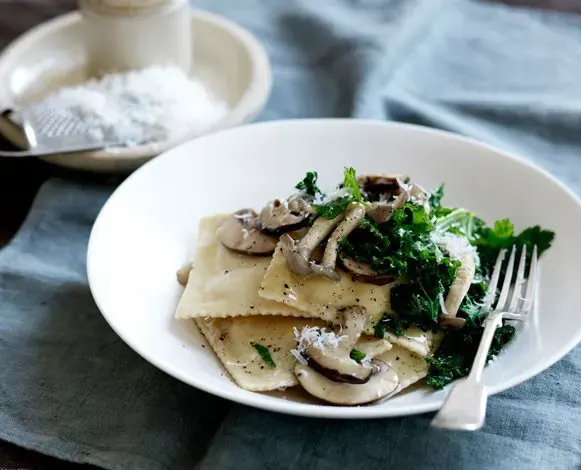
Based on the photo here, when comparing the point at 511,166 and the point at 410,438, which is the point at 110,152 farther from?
the point at 410,438

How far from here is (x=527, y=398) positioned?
2686 mm

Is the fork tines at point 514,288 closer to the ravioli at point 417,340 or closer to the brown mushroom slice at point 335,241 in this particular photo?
the ravioli at point 417,340

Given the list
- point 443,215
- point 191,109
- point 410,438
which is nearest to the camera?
point 410,438

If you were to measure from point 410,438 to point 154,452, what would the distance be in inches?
32.2

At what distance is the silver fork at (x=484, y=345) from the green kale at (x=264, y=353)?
0.64m

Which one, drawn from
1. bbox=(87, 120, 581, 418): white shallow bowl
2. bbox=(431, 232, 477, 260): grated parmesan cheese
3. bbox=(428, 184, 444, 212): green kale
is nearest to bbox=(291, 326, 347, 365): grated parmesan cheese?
bbox=(87, 120, 581, 418): white shallow bowl

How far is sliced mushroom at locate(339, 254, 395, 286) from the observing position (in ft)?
8.67

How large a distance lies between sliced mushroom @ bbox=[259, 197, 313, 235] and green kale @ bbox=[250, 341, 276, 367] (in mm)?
432

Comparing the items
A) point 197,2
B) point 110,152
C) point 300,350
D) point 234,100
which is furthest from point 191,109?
point 300,350

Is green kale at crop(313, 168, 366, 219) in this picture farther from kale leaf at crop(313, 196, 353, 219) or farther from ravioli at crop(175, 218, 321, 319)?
ravioli at crop(175, 218, 321, 319)

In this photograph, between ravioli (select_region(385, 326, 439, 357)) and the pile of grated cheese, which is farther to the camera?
the pile of grated cheese

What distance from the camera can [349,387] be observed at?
241cm

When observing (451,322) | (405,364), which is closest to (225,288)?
(405,364)

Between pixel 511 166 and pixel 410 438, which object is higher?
pixel 511 166
